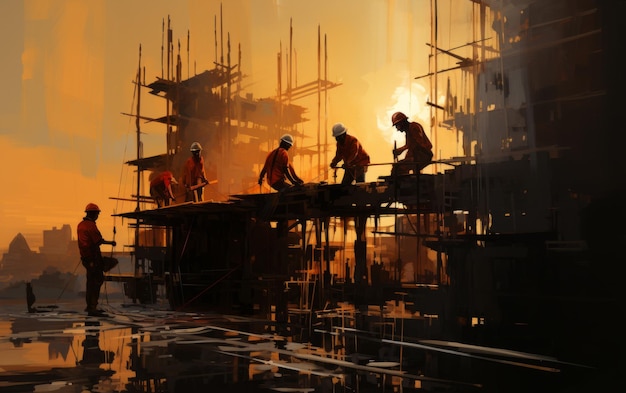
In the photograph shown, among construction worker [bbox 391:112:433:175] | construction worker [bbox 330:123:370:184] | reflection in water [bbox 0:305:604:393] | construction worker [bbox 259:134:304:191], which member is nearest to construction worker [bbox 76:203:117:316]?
reflection in water [bbox 0:305:604:393]

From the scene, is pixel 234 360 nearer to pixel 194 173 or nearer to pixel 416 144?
pixel 416 144

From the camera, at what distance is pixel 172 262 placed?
58.0 feet

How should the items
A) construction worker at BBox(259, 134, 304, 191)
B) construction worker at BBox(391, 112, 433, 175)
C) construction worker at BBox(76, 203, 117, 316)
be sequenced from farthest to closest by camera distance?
construction worker at BBox(76, 203, 117, 316)
construction worker at BBox(259, 134, 304, 191)
construction worker at BBox(391, 112, 433, 175)

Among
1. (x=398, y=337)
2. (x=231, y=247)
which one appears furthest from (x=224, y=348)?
(x=231, y=247)

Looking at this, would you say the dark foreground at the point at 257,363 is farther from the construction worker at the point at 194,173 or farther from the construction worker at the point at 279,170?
the construction worker at the point at 194,173

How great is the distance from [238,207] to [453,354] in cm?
685

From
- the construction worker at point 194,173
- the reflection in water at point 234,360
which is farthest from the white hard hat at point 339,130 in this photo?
the construction worker at point 194,173

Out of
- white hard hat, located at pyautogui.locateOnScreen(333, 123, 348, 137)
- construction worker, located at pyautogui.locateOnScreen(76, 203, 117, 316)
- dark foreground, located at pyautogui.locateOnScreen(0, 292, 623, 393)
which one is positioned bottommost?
dark foreground, located at pyautogui.locateOnScreen(0, 292, 623, 393)

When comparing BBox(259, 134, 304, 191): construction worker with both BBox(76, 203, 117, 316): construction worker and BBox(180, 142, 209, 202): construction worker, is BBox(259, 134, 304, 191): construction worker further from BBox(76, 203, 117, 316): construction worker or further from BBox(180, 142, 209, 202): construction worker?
BBox(76, 203, 117, 316): construction worker

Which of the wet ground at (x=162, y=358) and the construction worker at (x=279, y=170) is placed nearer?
the wet ground at (x=162, y=358)

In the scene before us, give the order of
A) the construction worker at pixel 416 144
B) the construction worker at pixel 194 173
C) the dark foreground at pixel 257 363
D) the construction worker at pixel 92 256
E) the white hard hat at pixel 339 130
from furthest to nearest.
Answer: the construction worker at pixel 194 173, the construction worker at pixel 92 256, the white hard hat at pixel 339 130, the construction worker at pixel 416 144, the dark foreground at pixel 257 363

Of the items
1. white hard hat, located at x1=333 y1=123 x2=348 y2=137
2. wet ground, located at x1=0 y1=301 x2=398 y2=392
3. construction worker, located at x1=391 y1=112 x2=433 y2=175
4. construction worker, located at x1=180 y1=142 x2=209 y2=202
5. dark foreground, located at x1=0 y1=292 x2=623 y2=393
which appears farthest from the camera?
construction worker, located at x1=180 y1=142 x2=209 y2=202

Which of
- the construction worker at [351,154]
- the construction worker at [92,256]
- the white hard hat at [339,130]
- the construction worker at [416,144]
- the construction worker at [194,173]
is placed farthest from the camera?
the construction worker at [194,173]

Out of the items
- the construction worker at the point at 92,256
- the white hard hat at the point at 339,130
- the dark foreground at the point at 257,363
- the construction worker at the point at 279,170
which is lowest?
the dark foreground at the point at 257,363
